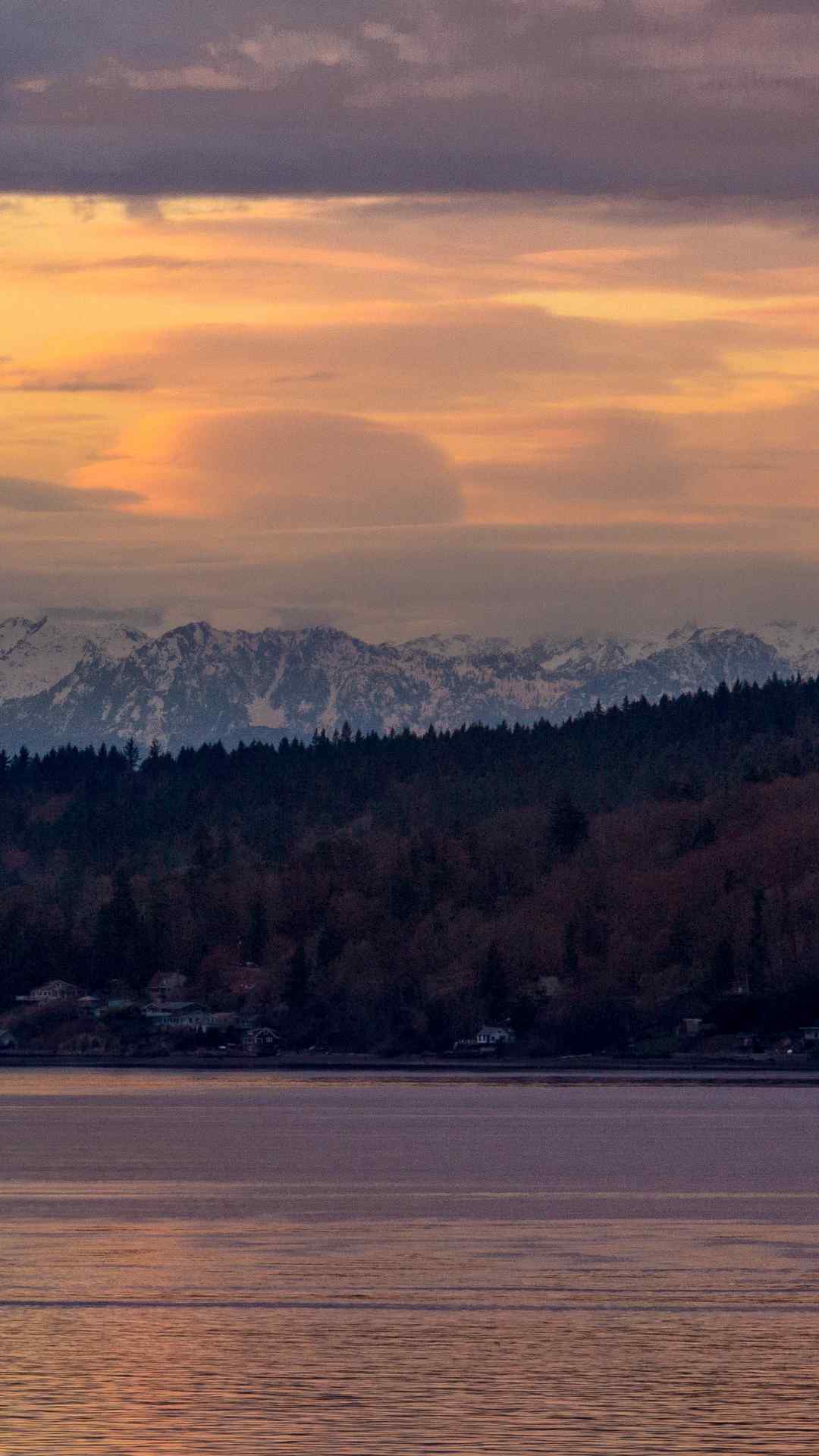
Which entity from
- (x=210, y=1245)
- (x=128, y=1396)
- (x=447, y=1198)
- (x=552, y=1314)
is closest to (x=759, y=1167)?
(x=447, y=1198)

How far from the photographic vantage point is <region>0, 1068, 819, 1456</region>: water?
46.5m

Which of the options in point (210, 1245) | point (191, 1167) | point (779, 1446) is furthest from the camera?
point (191, 1167)

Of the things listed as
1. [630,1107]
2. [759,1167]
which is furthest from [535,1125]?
[759,1167]

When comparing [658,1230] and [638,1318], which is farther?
[658,1230]

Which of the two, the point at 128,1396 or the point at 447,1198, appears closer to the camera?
the point at 128,1396

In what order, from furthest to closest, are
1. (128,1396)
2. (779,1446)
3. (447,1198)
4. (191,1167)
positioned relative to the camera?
(191,1167) → (447,1198) → (128,1396) → (779,1446)

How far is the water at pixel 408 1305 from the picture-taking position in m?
46.5

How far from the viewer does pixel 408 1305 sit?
6138 cm

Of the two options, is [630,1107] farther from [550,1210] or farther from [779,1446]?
[779,1446]

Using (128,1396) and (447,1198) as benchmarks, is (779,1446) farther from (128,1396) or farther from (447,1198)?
(447,1198)

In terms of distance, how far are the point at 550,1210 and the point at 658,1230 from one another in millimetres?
8273

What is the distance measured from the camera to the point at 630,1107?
178750 millimetres

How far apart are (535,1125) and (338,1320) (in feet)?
305

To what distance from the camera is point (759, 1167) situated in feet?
360
